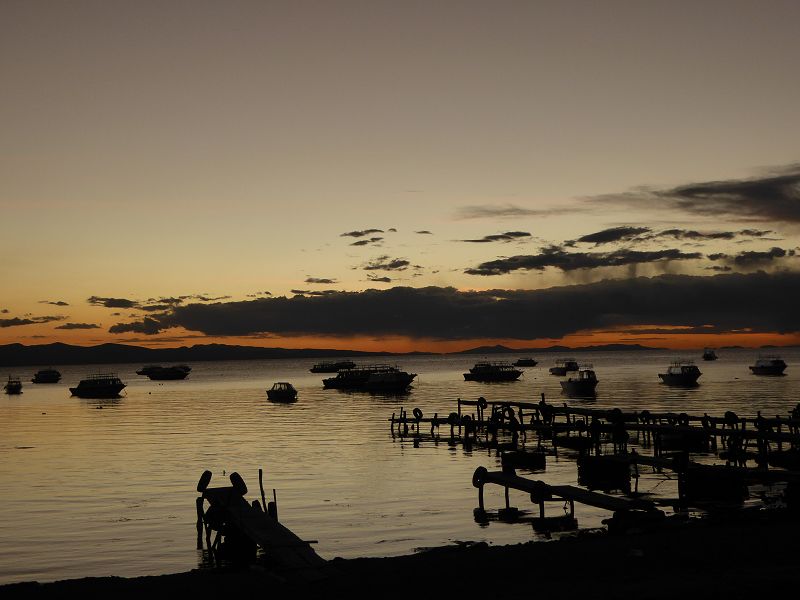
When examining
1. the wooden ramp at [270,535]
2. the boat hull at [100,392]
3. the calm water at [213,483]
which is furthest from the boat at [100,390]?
the wooden ramp at [270,535]

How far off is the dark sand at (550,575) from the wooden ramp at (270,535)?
1.66 ft

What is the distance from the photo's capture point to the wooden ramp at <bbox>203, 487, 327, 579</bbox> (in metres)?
20.8

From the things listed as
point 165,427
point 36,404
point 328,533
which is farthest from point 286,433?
point 36,404

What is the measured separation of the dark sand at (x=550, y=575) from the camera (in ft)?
57.5

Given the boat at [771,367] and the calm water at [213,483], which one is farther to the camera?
the boat at [771,367]

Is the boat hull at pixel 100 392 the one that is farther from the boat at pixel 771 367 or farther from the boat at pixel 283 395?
the boat at pixel 771 367

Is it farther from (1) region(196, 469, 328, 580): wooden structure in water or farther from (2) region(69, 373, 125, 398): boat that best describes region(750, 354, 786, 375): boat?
(1) region(196, 469, 328, 580): wooden structure in water

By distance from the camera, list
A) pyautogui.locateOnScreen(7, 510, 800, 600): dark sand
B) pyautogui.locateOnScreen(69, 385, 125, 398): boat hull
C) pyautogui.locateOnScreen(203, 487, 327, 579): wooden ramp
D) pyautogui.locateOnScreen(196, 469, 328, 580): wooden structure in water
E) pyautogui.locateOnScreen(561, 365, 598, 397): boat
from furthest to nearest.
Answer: pyautogui.locateOnScreen(69, 385, 125, 398): boat hull < pyautogui.locateOnScreen(561, 365, 598, 397): boat < pyautogui.locateOnScreen(196, 469, 328, 580): wooden structure in water < pyautogui.locateOnScreen(203, 487, 327, 579): wooden ramp < pyautogui.locateOnScreen(7, 510, 800, 600): dark sand

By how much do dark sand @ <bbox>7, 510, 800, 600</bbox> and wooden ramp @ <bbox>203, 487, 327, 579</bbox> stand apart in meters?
0.51

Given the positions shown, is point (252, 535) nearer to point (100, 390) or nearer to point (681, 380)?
point (681, 380)

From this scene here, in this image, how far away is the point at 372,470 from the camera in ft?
165

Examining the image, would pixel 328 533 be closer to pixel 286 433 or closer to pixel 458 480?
pixel 458 480

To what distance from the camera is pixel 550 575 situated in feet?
63.1

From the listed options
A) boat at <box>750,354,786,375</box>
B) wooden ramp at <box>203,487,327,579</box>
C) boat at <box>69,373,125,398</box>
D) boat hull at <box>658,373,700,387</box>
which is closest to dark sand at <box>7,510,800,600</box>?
wooden ramp at <box>203,487,327,579</box>
